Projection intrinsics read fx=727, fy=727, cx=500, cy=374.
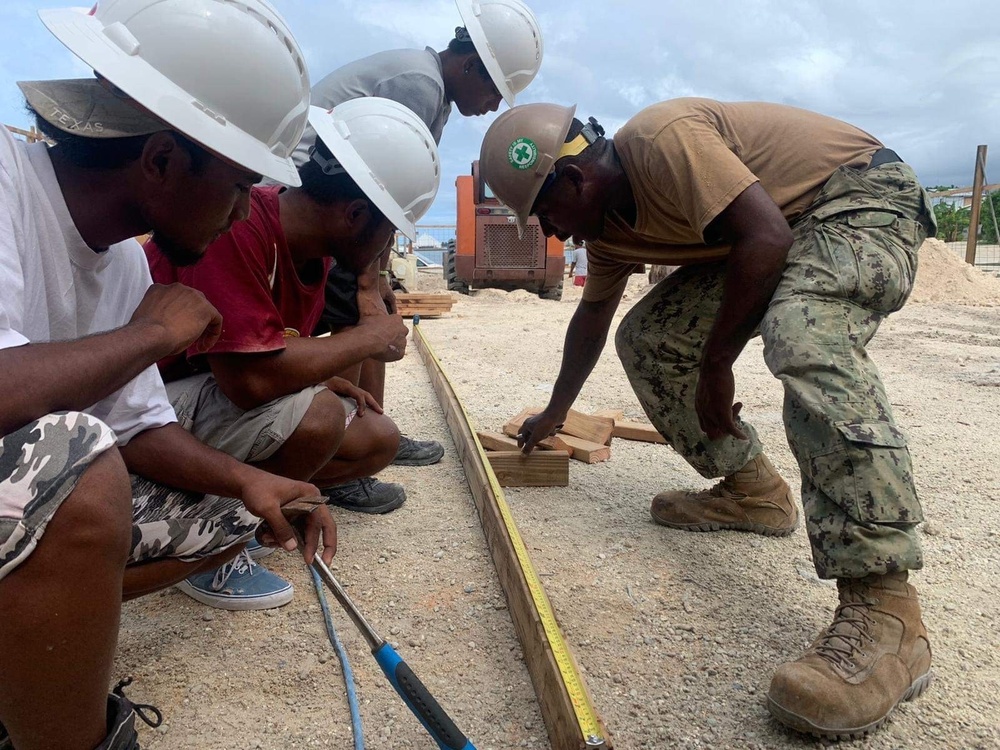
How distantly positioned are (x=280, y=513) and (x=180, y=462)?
1.11 ft

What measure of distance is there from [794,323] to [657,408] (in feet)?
3.01

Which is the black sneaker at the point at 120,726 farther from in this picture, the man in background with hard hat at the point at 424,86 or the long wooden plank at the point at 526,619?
the man in background with hard hat at the point at 424,86

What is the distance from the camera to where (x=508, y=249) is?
13523 millimetres

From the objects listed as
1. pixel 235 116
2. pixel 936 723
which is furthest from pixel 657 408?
pixel 235 116

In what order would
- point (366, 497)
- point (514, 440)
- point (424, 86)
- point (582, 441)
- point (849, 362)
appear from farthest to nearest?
point (582, 441), point (514, 440), point (424, 86), point (366, 497), point (849, 362)

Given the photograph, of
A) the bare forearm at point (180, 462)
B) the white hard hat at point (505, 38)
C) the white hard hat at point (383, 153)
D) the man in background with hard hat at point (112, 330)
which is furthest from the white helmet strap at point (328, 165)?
the white hard hat at point (505, 38)

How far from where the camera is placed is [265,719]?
1710mm

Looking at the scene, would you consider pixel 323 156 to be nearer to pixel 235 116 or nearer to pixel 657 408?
pixel 235 116

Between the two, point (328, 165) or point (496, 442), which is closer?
point (328, 165)

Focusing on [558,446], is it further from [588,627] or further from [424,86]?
[424,86]

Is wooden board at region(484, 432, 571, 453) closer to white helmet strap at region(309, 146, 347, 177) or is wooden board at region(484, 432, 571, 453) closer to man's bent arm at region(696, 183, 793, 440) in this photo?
man's bent arm at region(696, 183, 793, 440)

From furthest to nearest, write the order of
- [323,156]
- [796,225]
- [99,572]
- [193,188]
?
1. [323,156]
2. [796,225]
3. [193,188]
4. [99,572]

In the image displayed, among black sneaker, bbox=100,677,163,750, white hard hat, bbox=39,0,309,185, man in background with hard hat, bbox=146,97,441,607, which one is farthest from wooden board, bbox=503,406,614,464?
black sneaker, bbox=100,677,163,750

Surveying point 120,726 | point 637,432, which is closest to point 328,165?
point 120,726
